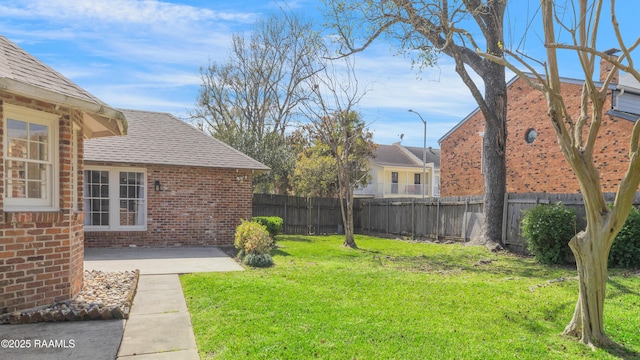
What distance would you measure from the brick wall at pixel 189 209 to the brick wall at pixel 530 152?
14004mm

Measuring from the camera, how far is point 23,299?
489 centimetres

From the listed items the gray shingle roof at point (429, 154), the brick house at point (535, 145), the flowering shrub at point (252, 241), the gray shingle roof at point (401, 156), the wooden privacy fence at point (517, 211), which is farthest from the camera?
the gray shingle roof at point (429, 154)

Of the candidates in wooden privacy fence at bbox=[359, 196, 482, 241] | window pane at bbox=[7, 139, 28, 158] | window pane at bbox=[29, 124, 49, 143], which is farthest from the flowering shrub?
wooden privacy fence at bbox=[359, 196, 482, 241]

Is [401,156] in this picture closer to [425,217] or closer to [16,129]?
[425,217]

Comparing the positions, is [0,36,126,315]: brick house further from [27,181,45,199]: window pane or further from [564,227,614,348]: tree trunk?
[564,227,614,348]: tree trunk

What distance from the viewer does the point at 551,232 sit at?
9.43 meters

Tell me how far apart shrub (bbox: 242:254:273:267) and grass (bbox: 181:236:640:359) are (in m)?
0.23

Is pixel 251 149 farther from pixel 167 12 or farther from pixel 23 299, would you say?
pixel 23 299

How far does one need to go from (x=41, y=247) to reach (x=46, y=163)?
3.58 feet

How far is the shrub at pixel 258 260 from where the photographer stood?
884 cm

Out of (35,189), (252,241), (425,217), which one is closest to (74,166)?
(35,189)

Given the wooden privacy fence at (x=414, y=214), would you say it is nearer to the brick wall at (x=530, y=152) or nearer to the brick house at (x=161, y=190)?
the brick house at (x=161, y=190)

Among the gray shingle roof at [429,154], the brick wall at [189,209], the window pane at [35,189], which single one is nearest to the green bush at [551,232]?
the brick wall at [189,209]

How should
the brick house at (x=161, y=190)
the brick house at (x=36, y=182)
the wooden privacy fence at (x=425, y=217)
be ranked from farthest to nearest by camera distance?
the wooden privacy fence at (x=425, y=217) < the brick house at (x=161, y=190) < the brick house at (x=36, y=182)
